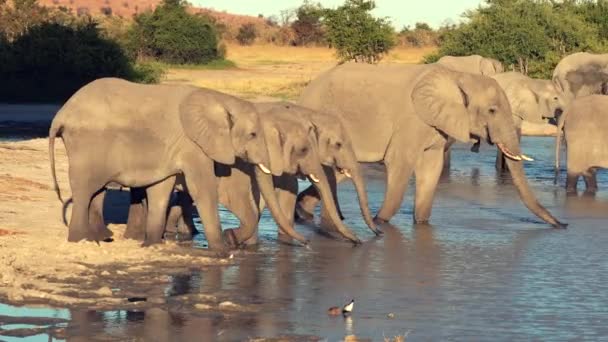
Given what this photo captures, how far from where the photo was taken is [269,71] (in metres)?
52.0

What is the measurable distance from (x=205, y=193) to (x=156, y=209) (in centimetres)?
47

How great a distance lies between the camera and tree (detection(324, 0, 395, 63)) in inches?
1767

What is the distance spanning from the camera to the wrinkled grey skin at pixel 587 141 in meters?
19.3

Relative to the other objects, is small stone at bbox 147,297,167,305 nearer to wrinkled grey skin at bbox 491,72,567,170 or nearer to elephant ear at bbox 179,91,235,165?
elephant ear at bbox 179,91,235,165

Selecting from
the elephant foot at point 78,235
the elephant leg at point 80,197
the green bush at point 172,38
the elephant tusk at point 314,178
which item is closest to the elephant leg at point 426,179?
the elephant tusk at point 314,178

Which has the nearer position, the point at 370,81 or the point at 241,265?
the point at 241,265

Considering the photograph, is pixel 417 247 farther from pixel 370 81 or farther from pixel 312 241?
pixel 370 81

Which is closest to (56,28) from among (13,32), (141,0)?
(13,32)

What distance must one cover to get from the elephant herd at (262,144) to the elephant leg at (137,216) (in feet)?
0.04

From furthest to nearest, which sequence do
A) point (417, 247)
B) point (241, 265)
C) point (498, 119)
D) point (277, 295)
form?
point (498, 119) < point (417, 247) < point (241, 265) < point (277, 295)

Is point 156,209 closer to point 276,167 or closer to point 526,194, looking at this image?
point 276,167

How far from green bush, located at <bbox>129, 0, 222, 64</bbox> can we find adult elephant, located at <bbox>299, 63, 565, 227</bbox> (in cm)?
3407

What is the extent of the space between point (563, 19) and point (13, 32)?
14334mm

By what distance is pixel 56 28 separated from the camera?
38531 mm
